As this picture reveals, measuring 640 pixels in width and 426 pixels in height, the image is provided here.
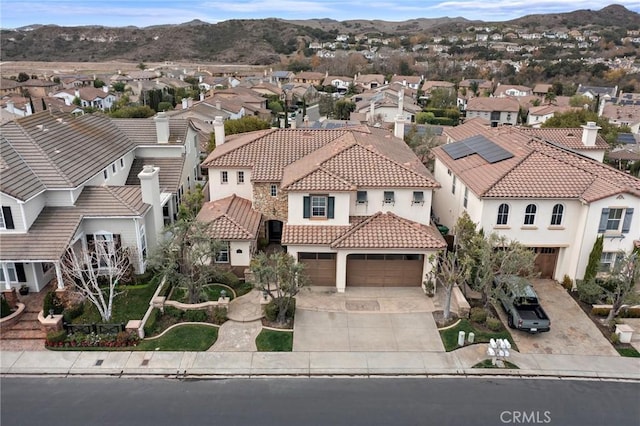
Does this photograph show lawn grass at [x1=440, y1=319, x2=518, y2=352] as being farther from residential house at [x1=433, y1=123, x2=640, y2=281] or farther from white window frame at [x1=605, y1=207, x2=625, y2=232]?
white window frame at [x1=605, y1=207, x2=625, y2=232]

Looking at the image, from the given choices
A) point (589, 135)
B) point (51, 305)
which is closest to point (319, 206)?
point (51, 305)

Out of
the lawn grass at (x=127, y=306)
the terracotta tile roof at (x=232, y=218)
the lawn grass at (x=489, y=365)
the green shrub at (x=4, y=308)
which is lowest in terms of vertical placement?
the lawn grass at (x=489, y=365)

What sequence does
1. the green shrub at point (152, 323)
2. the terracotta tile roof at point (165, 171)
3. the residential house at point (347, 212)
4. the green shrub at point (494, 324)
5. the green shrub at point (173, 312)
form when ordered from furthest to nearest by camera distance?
the terracotta tile roof at point (165, 171) < the residential house at point (347, 212) < the green shrub at point (173, 312) < the green shrub at point (494, 324) < the green shrub at point (152, 323)

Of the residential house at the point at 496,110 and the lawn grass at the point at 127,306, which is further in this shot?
the residential house at the point at 496,110

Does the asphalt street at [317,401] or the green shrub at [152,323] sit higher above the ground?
the green shrub at [152,323]

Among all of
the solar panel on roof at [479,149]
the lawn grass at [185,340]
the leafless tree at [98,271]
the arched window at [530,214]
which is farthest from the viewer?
the solar panel on roof at [479,149]

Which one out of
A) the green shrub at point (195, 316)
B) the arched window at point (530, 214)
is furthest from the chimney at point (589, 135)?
the green shrub at point (195, 316)

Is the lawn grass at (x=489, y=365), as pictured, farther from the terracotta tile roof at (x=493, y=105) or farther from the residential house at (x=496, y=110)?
the terracotta tile roof at (x=493, y=105)

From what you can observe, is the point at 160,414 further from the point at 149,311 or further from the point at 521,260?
the point at 521,260
